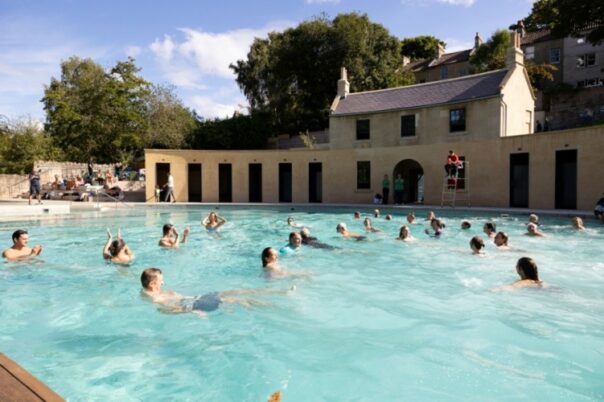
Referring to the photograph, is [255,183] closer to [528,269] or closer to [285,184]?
[285,184]

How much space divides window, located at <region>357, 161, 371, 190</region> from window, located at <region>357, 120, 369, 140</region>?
1.91 meters

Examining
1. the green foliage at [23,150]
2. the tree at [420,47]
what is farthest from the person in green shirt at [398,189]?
the tree at [420,47]

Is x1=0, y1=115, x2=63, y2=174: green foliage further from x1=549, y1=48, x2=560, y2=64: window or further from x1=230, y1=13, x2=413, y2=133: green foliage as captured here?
x1=549, y1=48, x2=560, y2=64: window

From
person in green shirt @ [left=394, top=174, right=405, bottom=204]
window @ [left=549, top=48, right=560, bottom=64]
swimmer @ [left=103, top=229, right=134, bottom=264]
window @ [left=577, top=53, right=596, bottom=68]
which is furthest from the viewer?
window @ [left=549, top=48, right=560, bottom=64]

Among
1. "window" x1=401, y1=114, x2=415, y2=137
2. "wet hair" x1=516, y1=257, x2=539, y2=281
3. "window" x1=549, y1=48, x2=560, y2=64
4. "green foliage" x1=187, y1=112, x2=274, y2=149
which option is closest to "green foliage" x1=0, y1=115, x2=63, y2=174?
"green foliage" x1=187, y1=112, x2=274, y2=149

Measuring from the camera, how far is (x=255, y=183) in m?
28.4

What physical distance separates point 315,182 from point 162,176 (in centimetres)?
993

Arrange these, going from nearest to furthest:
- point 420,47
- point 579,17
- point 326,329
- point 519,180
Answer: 1. point 326,329
2. point 519,180
3. point 579,17
4. point 420,47

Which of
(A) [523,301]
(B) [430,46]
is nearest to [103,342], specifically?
(A) [523,301]

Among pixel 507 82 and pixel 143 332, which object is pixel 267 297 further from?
pixel 507 82

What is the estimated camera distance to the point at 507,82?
22.3 m

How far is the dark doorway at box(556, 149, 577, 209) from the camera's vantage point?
62.6 ft

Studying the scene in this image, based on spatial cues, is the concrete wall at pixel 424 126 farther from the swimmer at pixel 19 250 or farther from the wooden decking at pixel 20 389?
the wooden decking at pixel 20 389

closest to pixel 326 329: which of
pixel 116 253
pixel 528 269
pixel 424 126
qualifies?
pixel 528 269
